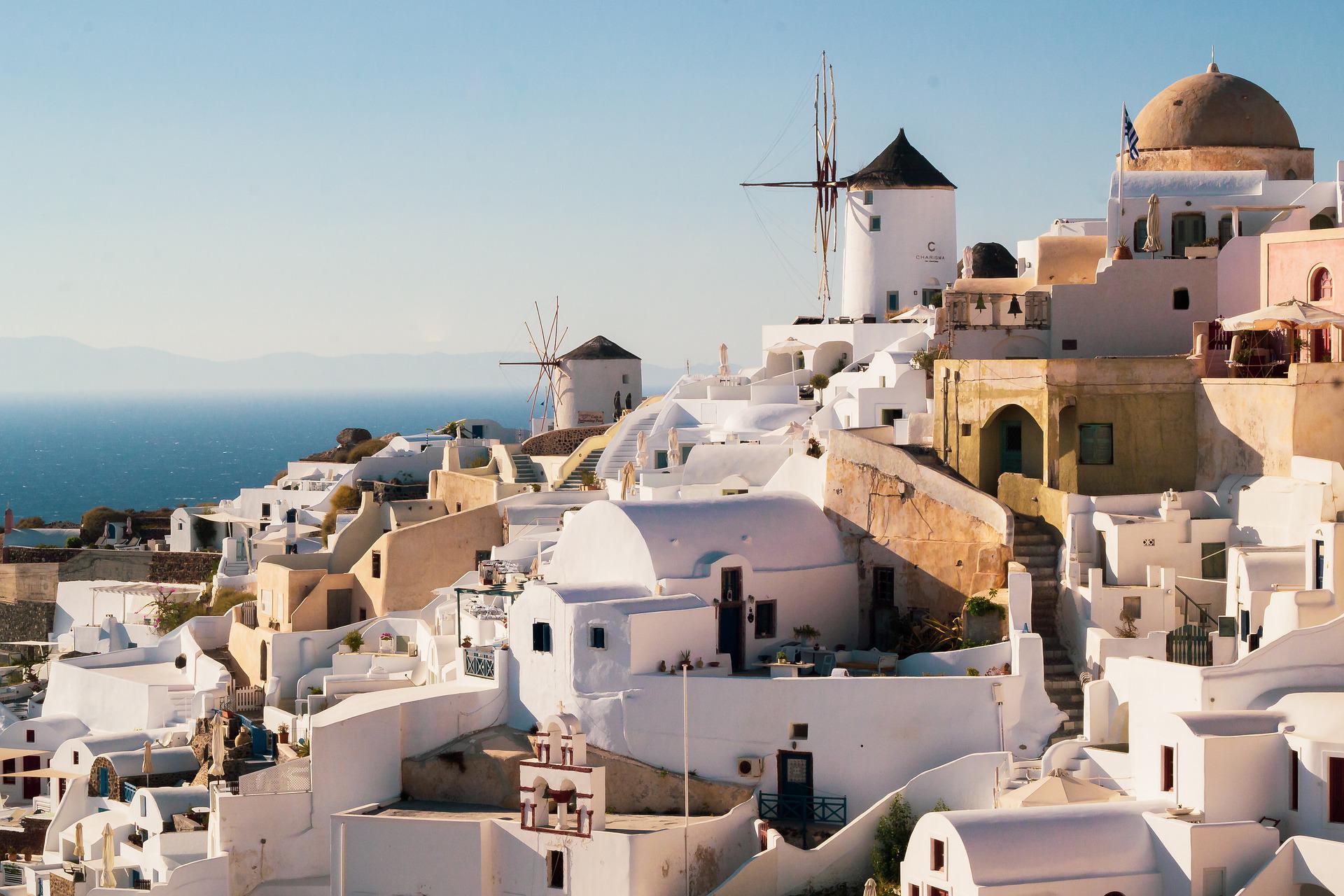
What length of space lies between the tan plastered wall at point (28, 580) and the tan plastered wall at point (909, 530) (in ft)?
102

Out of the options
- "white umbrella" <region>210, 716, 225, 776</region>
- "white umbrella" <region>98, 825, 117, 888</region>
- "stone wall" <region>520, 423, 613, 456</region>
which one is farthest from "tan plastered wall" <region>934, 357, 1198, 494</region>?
"stone wall" <region>520, 423, 613, 456</region>

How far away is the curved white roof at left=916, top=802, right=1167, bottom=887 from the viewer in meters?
19.6

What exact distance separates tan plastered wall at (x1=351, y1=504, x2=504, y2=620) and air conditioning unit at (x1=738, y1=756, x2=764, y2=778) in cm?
1276

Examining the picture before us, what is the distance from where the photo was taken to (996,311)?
103 feet

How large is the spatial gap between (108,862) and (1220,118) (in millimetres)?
22553

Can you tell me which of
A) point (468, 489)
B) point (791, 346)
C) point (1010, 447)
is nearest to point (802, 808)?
point (1010, 447)

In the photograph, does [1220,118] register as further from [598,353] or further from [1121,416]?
[598,353]

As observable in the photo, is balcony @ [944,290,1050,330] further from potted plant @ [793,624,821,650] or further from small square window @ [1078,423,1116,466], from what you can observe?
potted plant @ [793,624,821,650]

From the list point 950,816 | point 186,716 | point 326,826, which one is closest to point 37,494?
point 186,716

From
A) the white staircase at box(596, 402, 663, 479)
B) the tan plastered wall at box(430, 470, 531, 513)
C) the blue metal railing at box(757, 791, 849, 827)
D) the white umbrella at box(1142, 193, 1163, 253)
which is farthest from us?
the white staircase at box(596, 402, 663, 479)

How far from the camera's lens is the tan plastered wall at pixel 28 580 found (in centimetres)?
5181

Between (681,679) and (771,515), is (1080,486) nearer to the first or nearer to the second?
(771,515)

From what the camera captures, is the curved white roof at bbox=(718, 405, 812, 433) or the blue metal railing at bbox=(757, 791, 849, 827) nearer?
the blue metal railing at bbox=(757, 791, 849, 827)

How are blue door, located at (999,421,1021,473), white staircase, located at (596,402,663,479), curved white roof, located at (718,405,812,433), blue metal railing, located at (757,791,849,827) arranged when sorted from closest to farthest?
blue metal railing, located at (757,791,849,827) < blue door, located at (999,421,1021,473) < curved white roof, located at (718,405,812,433) < white staircase, located at (596,402,663,479)
